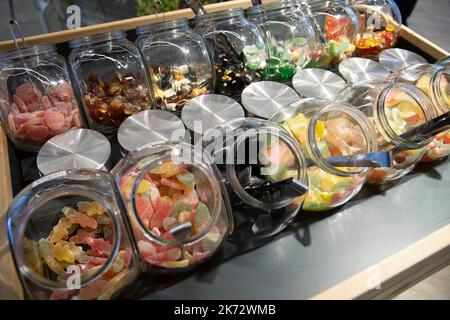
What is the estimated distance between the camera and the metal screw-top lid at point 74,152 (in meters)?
0.73

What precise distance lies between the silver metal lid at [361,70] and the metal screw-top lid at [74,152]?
733 millimetres

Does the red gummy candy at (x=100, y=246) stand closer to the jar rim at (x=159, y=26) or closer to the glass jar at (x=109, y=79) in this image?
the glass jar at (x=109, y=79)

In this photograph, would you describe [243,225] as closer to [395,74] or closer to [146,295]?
[146,295]

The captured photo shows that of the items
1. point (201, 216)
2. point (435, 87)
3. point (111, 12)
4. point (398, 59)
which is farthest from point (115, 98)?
point (111, 12)

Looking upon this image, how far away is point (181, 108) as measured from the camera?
0.94m

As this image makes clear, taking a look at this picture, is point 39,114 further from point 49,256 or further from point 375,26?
point 375,26

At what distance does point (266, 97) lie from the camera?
939mm

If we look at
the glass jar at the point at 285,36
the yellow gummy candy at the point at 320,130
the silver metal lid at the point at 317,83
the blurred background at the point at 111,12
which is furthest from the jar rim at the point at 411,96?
the blurred background at the point at 111,12

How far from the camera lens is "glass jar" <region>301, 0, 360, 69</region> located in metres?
→ 1.09

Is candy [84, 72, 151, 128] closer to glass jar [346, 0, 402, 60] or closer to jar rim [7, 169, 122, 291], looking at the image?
jar rim [7, 169, 122, 291]

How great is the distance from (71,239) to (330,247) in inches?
20.2

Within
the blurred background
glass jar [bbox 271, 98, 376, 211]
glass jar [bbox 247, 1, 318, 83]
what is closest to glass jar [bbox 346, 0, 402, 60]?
glass jar [bbox 247, 1, 318, 83]

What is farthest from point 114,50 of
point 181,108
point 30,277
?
point 30,277
